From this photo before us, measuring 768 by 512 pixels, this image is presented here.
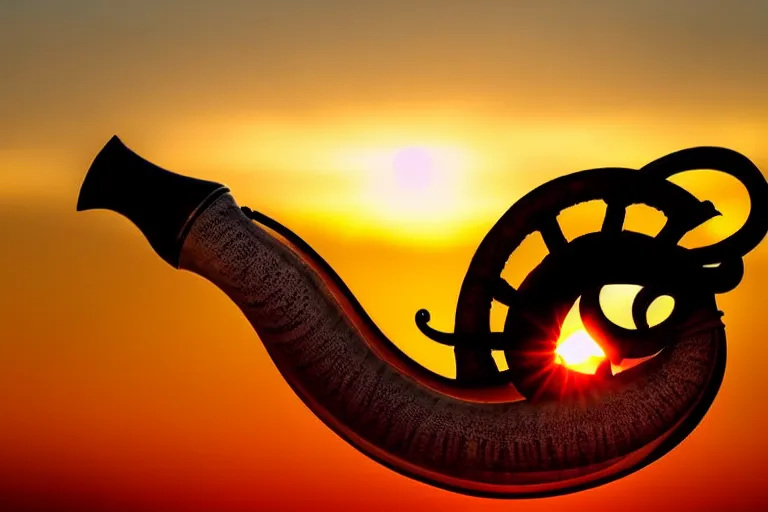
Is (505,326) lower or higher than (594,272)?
lower

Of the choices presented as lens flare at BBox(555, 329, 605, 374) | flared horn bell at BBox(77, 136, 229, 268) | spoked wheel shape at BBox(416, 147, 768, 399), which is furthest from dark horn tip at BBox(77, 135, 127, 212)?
lens flare at BBox(555, 329, 605, 374)

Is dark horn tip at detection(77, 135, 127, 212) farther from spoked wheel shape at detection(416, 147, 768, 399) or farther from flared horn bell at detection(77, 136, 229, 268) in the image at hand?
spoked wheel shape at detection(416, 147, 768, 399)

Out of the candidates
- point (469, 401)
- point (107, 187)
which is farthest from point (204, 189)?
point (469, 401)

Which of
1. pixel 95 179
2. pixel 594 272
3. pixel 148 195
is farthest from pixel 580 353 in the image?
pixel 95 179

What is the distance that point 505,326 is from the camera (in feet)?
19.2

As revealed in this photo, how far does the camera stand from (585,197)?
582cm

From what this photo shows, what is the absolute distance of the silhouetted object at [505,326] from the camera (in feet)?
19.1

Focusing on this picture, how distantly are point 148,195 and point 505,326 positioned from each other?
198 centimetres

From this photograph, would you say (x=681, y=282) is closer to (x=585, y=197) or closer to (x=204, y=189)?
(x=585, y=197)

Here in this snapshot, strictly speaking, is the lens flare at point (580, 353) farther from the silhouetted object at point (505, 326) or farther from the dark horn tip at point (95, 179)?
the dark horn tip at point (95, 179)

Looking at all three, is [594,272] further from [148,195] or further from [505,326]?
[148,195]

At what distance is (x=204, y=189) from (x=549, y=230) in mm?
1815

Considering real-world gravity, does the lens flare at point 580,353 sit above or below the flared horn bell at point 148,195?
below

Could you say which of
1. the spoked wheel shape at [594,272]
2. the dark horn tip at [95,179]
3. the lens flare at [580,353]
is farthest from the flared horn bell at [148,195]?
the lens flare at [580,353]
